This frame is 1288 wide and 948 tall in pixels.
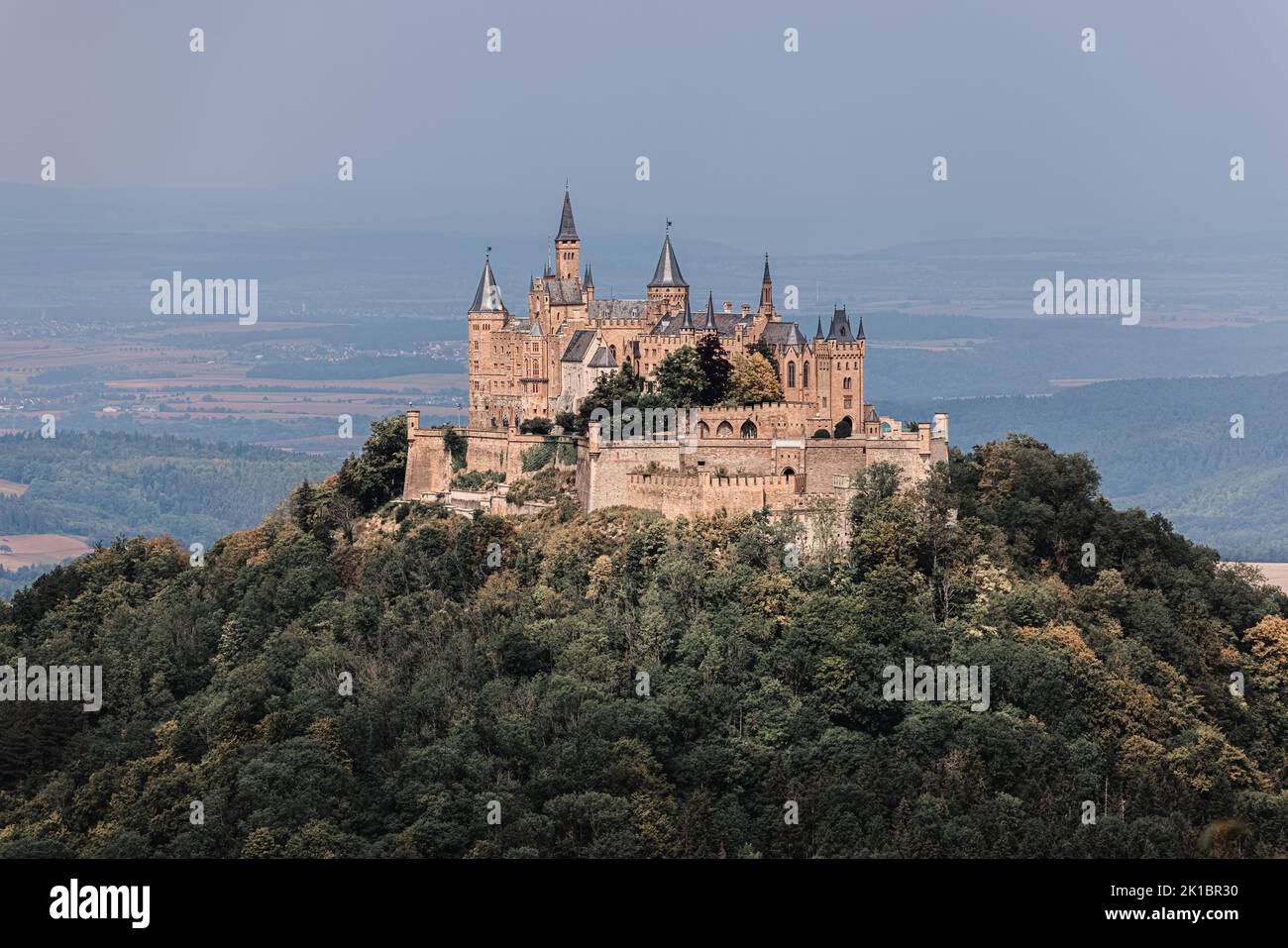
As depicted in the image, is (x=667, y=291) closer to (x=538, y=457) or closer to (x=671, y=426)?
(x=538, y=457)

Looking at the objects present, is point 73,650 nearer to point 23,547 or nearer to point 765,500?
point 765,500

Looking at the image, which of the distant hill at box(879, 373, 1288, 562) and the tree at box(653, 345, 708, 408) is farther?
the distant hill at box(879, 373, 1288, 562)

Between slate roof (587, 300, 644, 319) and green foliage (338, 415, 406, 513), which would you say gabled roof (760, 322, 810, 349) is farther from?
green foliage (338, 415, 406, 513)

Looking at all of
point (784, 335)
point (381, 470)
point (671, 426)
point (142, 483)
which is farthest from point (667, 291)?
point (142, 483)

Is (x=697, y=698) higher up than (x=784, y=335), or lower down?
lower down

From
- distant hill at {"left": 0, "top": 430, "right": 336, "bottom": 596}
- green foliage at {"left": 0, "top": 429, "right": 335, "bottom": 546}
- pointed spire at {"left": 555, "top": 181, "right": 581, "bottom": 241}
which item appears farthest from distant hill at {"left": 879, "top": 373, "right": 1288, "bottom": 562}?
pointed spire at {"left": 555, "top": 181, "right": 581, "bottom": 241}
